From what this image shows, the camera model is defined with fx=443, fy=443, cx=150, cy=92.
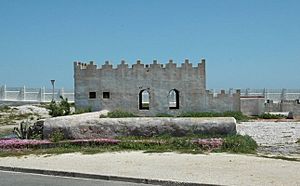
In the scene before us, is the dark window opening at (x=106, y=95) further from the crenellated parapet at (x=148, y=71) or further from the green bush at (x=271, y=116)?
the green bush at (x=271, y=116)

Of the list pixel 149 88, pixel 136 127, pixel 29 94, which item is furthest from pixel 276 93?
pixel 136 127

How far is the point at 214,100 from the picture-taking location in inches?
1155

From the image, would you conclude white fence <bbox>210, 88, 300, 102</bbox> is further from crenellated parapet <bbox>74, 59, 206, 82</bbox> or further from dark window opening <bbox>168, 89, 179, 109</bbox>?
crenellated parapet <bbox>74, 59, 206, 82</bbox>

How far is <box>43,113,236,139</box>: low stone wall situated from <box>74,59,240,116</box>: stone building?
11.8m

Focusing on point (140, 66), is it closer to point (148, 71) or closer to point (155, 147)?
point (148, 71)

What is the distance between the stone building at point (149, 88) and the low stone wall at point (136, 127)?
11.8 m

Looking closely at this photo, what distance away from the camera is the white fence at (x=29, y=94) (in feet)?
165

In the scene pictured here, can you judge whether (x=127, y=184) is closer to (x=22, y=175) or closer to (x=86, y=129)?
(x=22, y=175)

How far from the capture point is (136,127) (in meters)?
17.4

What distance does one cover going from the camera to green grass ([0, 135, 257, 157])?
1510 centimetres

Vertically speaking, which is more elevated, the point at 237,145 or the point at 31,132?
the point at 31,132

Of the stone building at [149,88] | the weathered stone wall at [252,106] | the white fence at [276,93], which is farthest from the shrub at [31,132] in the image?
the white fence at [276,93]

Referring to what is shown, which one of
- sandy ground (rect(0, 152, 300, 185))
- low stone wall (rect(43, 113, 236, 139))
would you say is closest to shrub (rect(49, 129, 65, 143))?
low stone wall (rect(43, 113, 236, 139))

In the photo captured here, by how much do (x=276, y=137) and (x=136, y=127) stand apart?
6661 mm
